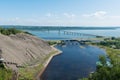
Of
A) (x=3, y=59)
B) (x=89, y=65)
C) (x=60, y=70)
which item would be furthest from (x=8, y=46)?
(x=89, y=65)

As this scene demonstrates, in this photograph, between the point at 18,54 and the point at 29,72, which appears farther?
the point at 18,54

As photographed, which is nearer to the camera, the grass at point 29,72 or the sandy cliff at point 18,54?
the grass at point 29,72

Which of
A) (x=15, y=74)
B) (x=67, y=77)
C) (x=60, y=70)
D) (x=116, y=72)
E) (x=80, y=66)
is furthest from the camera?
(x=80, y=66)

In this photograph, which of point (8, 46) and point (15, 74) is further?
point (8, 46)

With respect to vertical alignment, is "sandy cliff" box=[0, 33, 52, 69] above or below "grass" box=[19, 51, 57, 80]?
above

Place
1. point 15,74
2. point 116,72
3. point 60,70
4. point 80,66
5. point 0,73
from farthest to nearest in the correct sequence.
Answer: point 80,66, point 60,70, point 15,74, point 0,73, point 116,72

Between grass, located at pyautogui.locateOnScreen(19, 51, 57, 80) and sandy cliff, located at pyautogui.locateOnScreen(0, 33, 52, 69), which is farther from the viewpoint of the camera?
sandy cliff, located at pyautogui.locateOnScreen(0, 33, 52, 69)

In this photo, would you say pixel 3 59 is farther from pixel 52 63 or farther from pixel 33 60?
pixel 52 63

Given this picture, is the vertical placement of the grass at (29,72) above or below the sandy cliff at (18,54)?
below

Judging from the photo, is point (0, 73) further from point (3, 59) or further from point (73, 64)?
point (73, 64)

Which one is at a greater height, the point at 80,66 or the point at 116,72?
the point at 116,72

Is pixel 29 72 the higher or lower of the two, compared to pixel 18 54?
lower
